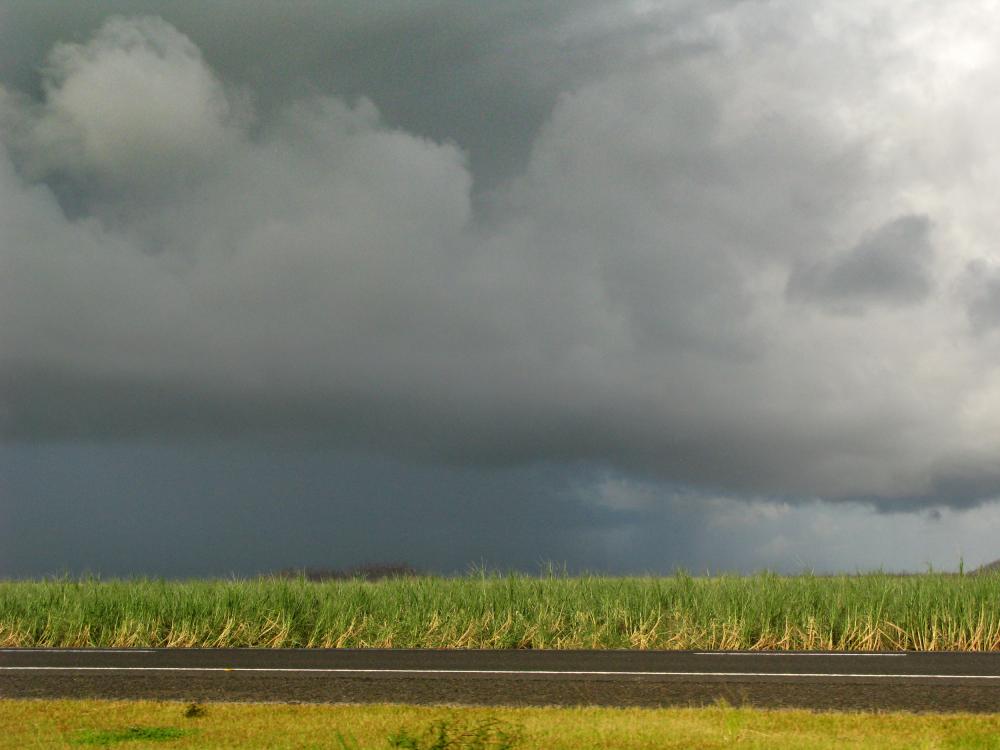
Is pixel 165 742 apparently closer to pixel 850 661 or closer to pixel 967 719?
pixel 967 719

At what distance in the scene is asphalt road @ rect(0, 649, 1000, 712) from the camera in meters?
12.8

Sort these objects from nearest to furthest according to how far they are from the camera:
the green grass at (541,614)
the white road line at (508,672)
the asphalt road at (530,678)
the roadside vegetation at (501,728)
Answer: the roadside vegetation at (501,728)
the asphalt road at (530,678)
the white road line at (508,672)
the green grass at (541,614)

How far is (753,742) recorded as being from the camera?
10.3 metres

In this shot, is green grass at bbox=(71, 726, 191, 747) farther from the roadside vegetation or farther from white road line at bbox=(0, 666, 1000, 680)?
white road line at bbox=(0, 666, 1000, 680)

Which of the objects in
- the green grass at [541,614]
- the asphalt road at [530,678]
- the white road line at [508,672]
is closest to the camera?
the asphalt road at [530,678]

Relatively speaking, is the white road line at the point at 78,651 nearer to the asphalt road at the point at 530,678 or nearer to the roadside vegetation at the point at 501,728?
the asphalt road at the point at 530,678

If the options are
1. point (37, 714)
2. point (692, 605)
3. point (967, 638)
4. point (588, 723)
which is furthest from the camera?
point (692, 605)

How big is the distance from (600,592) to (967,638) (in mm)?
6747

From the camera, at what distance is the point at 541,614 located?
1981 cm

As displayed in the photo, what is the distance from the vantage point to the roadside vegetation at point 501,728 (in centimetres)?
1034

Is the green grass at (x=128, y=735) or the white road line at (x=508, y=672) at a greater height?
the white road line at (x=508, y=672)

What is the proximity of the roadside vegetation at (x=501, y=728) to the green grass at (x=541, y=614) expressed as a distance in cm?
726

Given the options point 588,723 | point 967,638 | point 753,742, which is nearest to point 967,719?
point 753,742

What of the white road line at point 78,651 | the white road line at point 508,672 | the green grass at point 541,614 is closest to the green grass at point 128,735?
the white road line at point 508,672
